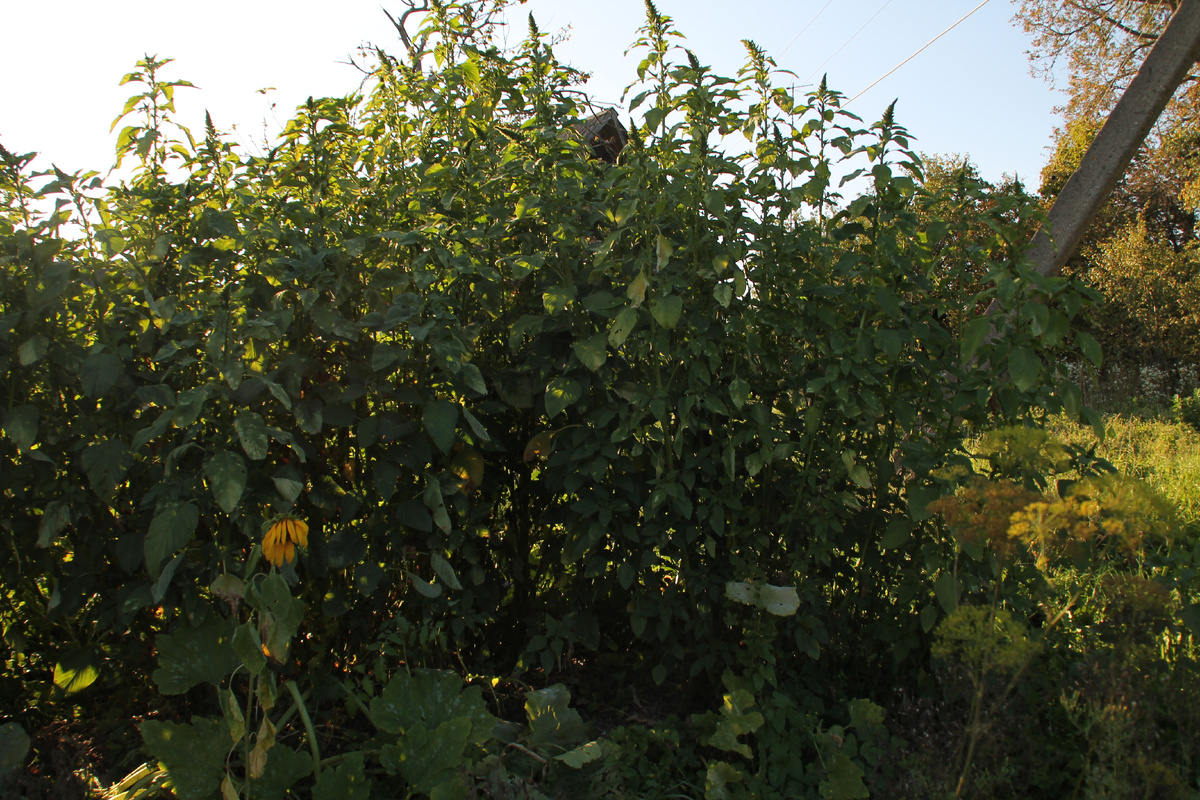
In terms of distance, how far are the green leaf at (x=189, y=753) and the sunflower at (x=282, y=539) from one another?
43 centimetres

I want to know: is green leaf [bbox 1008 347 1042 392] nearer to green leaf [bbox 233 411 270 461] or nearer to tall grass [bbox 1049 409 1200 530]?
green leaf [bbox 233 411 270 461]

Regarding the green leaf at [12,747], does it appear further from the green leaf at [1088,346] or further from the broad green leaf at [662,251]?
the green leaf at [1088,346]

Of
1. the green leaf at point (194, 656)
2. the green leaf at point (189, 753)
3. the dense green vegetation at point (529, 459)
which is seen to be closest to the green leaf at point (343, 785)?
the dense green vegetation at point (529, 459)

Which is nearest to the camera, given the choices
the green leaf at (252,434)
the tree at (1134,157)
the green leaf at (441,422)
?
the green leaf at (252,434)

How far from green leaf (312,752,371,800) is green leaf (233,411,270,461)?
0.71 m

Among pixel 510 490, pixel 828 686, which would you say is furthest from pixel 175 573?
pixel 828 686

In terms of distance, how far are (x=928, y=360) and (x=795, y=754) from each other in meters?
1.10

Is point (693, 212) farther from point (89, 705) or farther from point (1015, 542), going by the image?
point (89, 705)

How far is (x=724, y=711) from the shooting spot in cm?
200

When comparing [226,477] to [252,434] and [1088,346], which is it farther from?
[1088,346]

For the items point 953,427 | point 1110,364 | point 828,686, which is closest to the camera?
point 953,427

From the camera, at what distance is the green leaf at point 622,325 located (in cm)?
185

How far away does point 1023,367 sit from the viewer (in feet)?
6.17

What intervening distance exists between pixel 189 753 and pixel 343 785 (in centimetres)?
36
